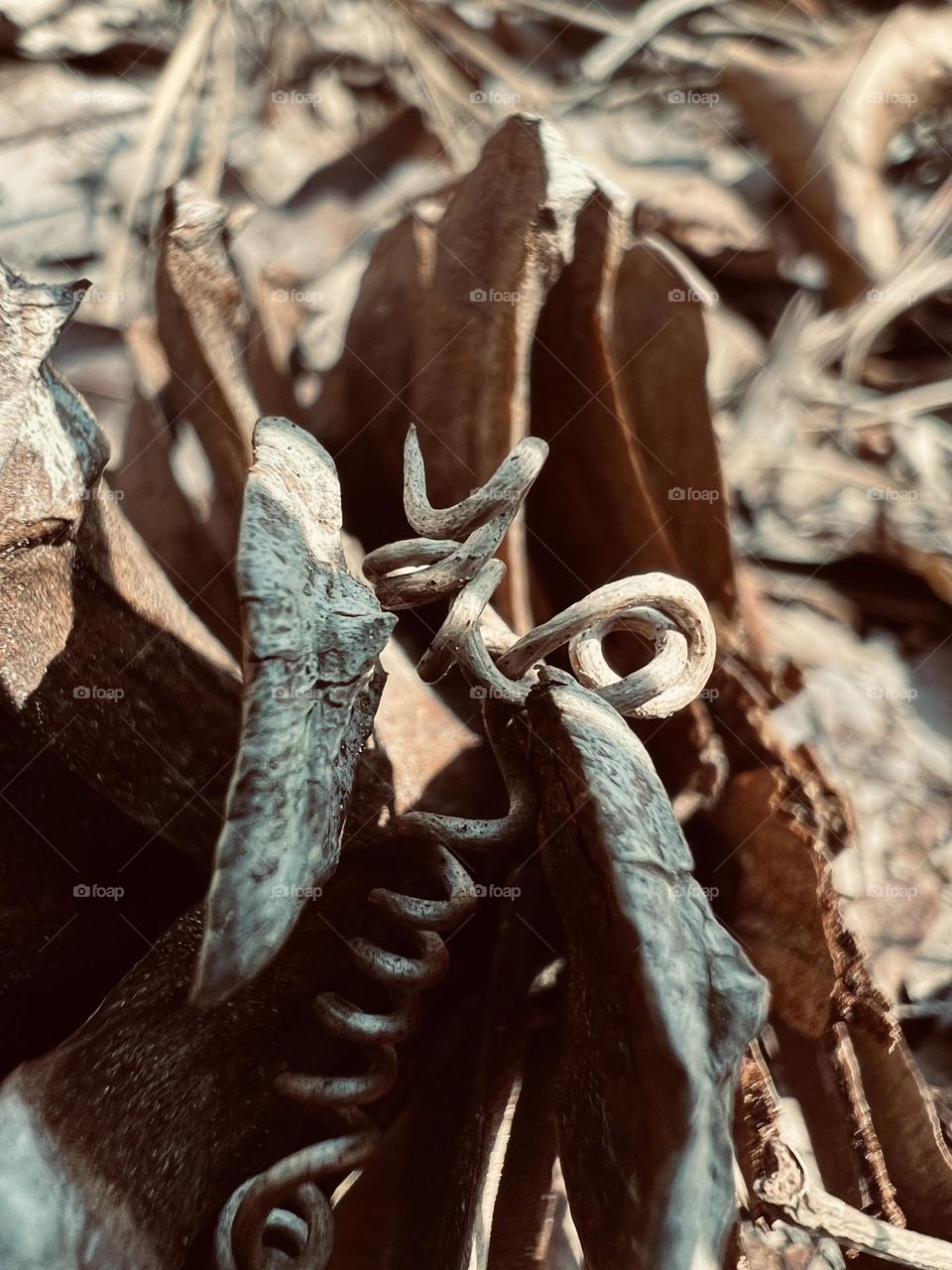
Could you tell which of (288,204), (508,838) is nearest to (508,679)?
(508,838)

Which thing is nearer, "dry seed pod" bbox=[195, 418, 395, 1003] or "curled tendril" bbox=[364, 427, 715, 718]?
"dry seed pod" bbox=[195, 418, 395, 1003]

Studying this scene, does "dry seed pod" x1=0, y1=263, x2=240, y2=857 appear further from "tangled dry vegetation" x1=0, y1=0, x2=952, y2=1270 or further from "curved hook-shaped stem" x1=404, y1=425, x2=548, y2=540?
"curved hook-shaped stem" x1=404, y1=425, x2=548, y2=540

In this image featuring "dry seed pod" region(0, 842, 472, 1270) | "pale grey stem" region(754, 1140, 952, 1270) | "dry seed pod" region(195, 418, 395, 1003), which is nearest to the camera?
"dry seed pod" region(195, 418, 395, 1003)

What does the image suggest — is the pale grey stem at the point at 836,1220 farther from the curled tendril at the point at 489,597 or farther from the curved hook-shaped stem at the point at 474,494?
the curved hook-shaped stem at the point at 474,494

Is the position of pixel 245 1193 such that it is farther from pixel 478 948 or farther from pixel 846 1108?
pixel 846 1108

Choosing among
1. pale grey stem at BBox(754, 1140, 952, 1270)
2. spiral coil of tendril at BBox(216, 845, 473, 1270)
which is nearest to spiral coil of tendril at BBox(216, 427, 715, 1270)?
spiral coil of tendril at BBox(216, 845, 473, 1270)

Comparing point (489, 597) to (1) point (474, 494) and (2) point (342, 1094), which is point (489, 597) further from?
(2) point (342, 1094)

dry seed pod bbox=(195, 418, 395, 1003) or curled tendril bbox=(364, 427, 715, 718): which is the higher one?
dry seed pod bbox=(195, 418, 395, 1003)

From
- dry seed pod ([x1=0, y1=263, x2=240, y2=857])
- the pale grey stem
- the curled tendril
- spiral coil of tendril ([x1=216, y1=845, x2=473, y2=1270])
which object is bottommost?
the pale grey stem
